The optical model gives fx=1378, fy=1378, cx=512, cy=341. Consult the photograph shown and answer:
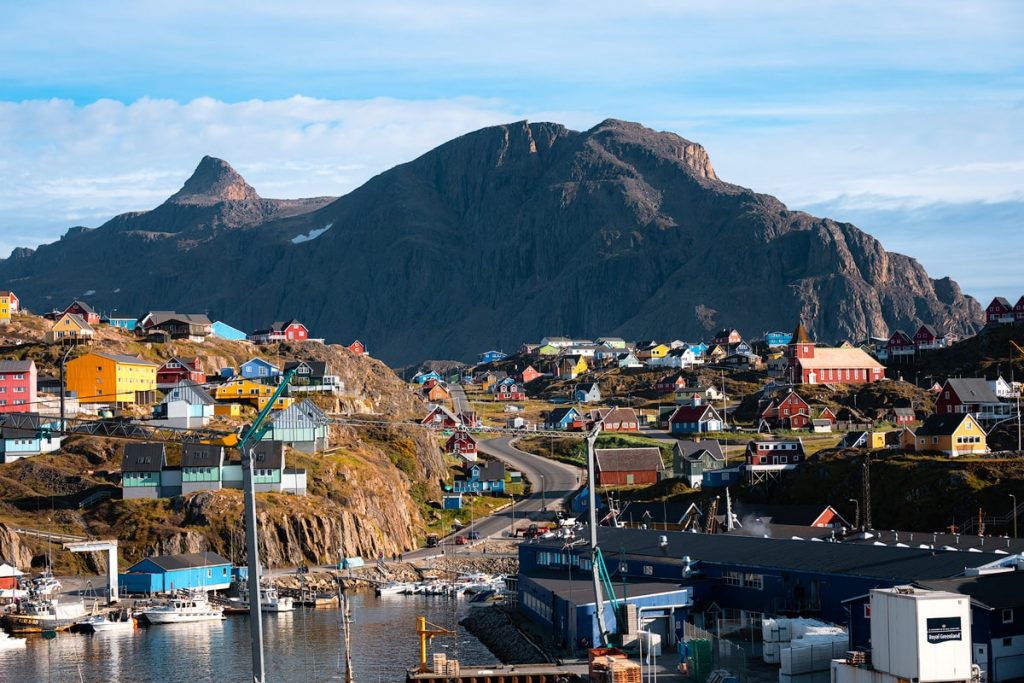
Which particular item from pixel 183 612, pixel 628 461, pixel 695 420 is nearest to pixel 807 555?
pixel 183 612

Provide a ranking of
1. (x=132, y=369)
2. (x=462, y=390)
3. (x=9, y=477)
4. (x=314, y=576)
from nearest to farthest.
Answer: (x=314, y=576)
(x=9, y=477)
(x=132, y=369)
(x=462, y=390)

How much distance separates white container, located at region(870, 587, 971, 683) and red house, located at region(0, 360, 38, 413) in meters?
87.9

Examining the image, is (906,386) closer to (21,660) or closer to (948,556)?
(948,556)

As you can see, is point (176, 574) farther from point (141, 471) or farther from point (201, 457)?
point (201, 457)

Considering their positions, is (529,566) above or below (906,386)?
below

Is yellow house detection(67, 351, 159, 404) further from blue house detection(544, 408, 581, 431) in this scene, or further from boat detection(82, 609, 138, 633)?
blue house detection(544, 408, 581, 431)

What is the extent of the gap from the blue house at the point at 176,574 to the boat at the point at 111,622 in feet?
17.9

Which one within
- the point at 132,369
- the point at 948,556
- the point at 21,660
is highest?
the point at 132,369

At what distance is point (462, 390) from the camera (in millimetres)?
196625

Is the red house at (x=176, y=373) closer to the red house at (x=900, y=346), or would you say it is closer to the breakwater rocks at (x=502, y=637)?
the breakwater rocks at (x=502, y=637)

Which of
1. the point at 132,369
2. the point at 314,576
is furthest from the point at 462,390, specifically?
the point at 314,576

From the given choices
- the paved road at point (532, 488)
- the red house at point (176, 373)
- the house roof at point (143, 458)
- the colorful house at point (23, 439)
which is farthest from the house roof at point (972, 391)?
the colorful house at point (23, 439)

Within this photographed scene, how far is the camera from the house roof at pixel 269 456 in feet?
305

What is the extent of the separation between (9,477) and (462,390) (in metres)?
107
